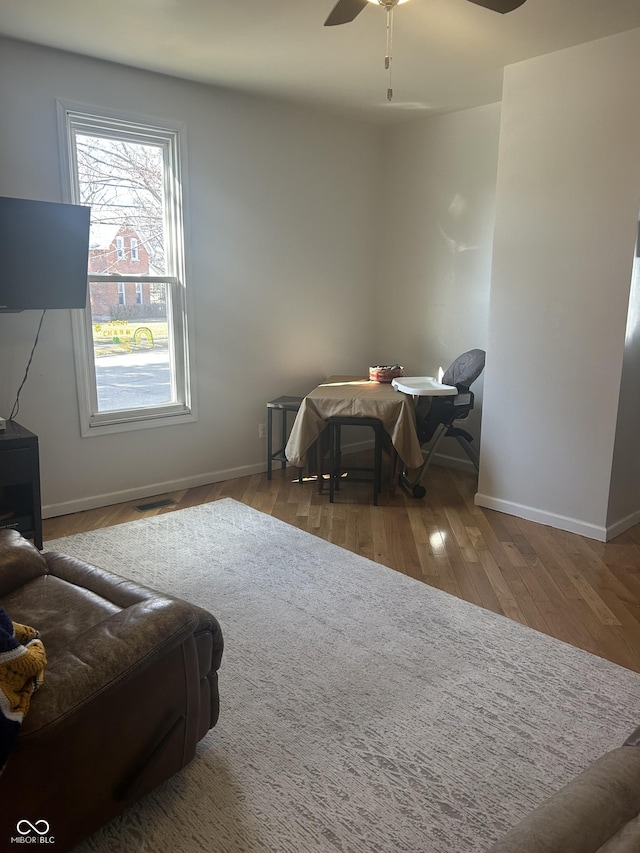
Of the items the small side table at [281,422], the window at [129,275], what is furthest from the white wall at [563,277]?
the window at [129,275]

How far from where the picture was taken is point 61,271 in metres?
3.36

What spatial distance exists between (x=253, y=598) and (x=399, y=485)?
1.93m

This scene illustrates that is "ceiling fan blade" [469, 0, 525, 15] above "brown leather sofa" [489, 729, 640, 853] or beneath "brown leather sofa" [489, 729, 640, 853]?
above

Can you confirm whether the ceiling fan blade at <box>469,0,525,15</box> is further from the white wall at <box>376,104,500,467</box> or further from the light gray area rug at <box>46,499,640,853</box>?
the light gray area rug at <box>46,499,640,853</box>

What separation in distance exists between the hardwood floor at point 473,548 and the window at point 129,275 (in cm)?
69

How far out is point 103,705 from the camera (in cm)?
144

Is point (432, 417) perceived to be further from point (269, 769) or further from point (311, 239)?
point (269, 769)

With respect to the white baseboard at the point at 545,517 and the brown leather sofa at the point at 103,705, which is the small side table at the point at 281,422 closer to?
the white baseboard at the point at 545,517

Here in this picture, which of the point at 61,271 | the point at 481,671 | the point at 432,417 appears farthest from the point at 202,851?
the point at 432,417

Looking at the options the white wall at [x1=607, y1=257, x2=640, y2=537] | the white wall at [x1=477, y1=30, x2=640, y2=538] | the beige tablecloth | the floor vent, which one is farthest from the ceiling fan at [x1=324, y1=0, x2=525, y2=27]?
the floor vent

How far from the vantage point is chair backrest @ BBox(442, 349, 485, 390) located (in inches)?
168

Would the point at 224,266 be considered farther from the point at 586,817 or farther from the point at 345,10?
the point at 586,817

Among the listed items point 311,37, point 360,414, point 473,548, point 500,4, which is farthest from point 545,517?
point 311,37

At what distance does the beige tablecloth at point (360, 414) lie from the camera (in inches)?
158
